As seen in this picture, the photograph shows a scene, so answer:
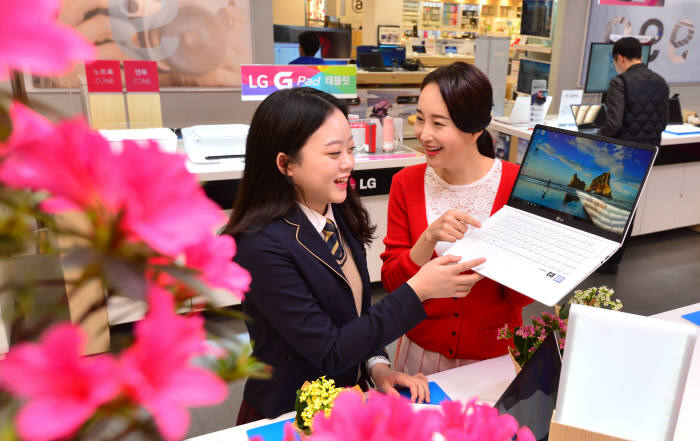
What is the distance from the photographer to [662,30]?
6.46 meters

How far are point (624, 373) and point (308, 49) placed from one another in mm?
5073

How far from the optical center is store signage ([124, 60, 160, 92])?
11.1ft

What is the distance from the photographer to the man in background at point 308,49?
525 centimetres

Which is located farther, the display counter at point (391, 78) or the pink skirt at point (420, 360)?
the display counter at point (391, 78)

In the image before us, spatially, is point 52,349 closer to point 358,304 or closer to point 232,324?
point 358,304

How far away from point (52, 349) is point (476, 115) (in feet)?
4.64

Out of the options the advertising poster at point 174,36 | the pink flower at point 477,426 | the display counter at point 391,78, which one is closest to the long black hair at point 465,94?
the pink flower at point 477,426

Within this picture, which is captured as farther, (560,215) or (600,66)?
(600,66)

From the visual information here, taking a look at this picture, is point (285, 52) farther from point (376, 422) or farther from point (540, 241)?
point (376, 422)

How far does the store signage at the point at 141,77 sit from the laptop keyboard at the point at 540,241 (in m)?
2.72

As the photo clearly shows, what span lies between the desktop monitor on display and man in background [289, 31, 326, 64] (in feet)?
9.87

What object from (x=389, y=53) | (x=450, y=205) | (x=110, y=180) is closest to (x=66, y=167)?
(x=110, y=180)

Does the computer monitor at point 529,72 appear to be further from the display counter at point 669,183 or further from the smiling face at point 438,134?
the smiling face at point 438,134

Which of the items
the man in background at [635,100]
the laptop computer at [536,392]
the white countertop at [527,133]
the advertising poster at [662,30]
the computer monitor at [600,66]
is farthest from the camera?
the advertising poster at [662,30]
